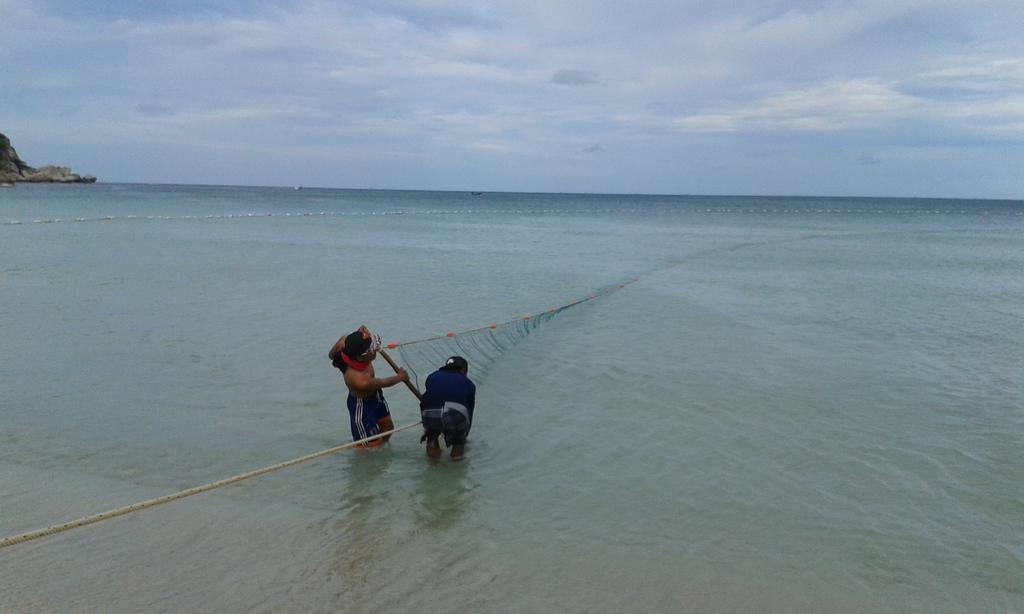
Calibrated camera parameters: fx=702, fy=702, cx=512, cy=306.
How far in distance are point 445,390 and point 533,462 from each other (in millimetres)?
1134

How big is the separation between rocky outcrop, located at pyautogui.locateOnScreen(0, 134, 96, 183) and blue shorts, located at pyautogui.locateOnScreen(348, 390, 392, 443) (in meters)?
115

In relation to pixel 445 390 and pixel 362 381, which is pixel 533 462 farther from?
pixel 362 381

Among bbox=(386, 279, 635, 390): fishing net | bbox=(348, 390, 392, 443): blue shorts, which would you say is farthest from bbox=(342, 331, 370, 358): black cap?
bbox=(386, 279, 635, 390): fishing net

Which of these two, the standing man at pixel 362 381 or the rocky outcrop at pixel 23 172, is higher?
the rocky outcrop at pixel 23 172

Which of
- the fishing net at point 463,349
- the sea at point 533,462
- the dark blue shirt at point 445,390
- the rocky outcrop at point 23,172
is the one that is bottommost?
the sea at point 533,462

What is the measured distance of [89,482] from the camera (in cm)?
617

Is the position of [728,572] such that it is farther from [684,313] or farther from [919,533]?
[684,313]

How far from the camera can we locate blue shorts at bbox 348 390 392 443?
22.8 feet

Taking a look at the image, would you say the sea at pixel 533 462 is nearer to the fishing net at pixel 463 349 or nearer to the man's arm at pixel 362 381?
the fishing net at pixel 463 349

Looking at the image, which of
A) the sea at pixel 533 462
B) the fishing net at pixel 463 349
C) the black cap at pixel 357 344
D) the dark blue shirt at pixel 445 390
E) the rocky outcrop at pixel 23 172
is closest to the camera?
Result: the sea at pixel 533 462

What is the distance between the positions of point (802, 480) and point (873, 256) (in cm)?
2878

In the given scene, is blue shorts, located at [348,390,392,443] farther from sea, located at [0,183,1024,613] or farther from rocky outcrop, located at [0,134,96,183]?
rocky outcrop, located at [0,134,96,183]

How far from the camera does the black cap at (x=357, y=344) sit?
21.9 ft

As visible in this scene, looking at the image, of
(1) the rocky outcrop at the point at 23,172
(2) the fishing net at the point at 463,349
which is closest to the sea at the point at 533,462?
(2) the fishing net at the point at 463,349
